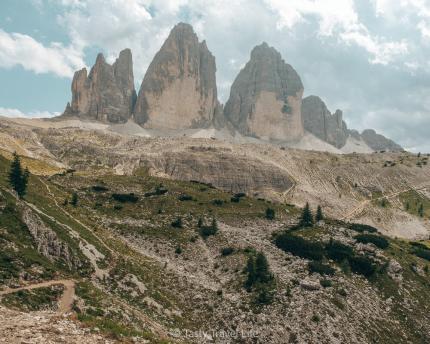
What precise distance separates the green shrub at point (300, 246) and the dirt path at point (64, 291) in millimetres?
43341

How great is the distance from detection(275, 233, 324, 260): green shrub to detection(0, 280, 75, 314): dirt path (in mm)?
43341

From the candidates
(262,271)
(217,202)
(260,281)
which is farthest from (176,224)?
(260,281)

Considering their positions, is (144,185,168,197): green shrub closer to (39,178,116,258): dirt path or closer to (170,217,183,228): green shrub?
(170,217,183,228): green shrub

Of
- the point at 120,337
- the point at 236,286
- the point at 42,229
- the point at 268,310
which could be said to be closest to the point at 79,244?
the point at 42,229

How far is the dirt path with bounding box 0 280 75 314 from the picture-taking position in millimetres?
42250

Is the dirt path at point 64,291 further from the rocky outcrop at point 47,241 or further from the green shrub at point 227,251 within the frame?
the green shrub at point 227,251

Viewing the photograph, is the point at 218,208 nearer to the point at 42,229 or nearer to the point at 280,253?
the point at 280,253

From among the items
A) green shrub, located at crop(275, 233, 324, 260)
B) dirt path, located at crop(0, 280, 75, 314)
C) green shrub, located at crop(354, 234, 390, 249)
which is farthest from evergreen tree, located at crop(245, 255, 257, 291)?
green shrub, located at crop(354, 234, 390, 249)

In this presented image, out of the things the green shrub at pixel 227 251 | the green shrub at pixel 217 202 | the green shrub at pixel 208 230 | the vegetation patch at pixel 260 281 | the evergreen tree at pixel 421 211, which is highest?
the evergreen tree at pixel 421 211

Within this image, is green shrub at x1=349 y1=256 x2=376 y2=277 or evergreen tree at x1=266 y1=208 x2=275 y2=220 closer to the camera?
green shrub at x1=349 y1=256 x2=376 y2=277

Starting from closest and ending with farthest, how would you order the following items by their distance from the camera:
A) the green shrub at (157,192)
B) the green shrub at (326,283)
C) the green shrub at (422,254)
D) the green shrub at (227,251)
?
1. the green shrub at (326,283)
2. the green shrub at (227,251)
3. the green shrub at (422,254)
4. the green shrub at (157,192)

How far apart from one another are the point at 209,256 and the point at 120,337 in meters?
56.4

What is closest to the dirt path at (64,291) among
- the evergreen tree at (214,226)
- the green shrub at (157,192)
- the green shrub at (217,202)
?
the evergreen tree at (214,226)

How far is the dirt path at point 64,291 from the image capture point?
42.2m
